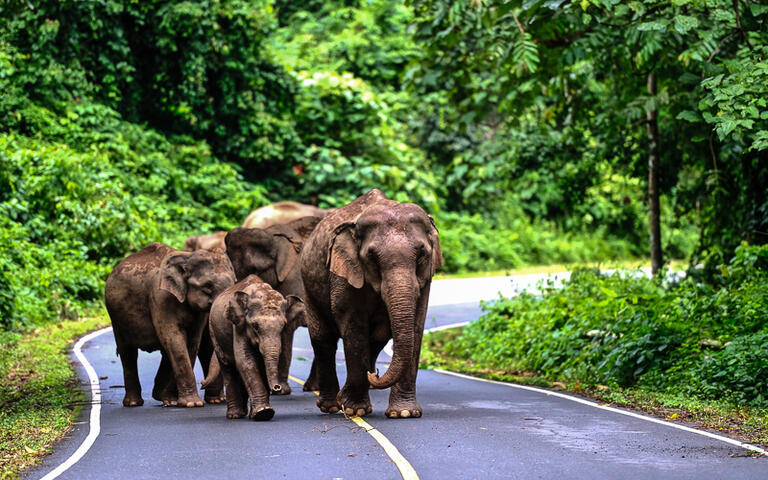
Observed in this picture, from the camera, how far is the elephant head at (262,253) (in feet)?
50.5

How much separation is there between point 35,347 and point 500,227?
1044 inches

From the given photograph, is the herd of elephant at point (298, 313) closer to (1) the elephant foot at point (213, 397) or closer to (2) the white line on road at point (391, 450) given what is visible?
(1) the elephant foot at point (213, 397)

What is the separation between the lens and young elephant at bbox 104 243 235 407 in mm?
13273

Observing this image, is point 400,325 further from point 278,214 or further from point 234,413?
point 278,214

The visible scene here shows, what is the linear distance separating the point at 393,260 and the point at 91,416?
12.8ft

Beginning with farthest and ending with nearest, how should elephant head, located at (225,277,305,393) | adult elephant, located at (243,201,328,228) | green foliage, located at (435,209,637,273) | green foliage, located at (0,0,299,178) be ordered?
green foliage, located at (435,209,637,273)
green foliage, located at (0,0,299,178)
adult elephant, located at (243,201,328,228)
elephant head, located at (225,277,305,393)

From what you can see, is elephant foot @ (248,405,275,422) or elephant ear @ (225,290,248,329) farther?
elephant ear @ (225,290,248,329)

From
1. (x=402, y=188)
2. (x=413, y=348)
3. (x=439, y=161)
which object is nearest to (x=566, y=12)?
(x=413, y=348)

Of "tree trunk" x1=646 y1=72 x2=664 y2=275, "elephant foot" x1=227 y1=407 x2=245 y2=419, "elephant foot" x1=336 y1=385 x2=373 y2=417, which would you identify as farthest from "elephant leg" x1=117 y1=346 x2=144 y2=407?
"tree trunk" x1=646 y1=72 x2=664 y2=275

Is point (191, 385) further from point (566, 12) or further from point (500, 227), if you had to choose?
point (500, 227)

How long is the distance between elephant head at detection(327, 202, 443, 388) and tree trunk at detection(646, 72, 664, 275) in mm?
10118

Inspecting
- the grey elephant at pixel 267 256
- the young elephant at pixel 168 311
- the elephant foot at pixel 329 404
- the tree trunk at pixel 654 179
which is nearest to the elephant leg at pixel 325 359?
the elephant foot at pixel 329 404

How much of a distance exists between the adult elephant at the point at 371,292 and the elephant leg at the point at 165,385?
220 cm

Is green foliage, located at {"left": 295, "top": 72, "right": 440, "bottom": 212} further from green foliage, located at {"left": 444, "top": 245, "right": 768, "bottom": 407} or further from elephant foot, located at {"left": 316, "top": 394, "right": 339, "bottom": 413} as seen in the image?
elephant foot, located at {"left": 316, "top": 394, "right": 339, "bottom": 413}
